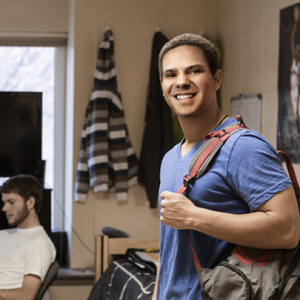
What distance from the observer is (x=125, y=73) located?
340 cm

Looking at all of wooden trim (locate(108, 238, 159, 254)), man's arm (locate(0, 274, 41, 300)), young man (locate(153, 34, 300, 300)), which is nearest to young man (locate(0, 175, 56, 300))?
man's arm (locate(0, 274, 41, 300))

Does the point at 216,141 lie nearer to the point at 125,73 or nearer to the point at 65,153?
the point at 125,73

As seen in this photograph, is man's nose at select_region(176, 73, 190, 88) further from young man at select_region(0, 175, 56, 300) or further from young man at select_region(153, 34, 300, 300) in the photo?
young man at select_region(0, 175, 56, 300)

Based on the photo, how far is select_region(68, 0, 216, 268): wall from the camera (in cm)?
334

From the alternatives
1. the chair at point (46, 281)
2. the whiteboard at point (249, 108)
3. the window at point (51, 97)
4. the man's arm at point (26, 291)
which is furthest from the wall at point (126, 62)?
the man's arm at point (26, 291)

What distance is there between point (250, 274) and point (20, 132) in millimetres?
2712

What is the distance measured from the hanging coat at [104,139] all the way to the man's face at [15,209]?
33.8 inches

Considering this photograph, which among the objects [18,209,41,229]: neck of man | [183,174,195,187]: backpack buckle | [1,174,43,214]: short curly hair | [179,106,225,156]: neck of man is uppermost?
[179,106,225,156]: neck of man

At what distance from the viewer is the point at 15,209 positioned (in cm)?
242

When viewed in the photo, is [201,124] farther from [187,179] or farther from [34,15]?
[34,15]

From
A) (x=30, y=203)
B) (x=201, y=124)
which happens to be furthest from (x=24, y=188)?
(x=201, y=124)

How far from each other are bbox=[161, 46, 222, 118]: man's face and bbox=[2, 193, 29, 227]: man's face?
5.25 feet

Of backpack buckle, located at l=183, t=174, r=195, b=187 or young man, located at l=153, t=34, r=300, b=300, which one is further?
backpack buckle, located at l=183, t=174, r=195, b=187

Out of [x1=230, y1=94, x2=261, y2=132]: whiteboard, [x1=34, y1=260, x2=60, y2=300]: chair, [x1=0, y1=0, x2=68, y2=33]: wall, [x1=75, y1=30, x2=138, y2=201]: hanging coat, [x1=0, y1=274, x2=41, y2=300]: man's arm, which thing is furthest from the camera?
[x1=0, y1=0, x2=68, y2=33]: wall
